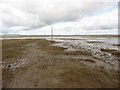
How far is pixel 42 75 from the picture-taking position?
11.9m

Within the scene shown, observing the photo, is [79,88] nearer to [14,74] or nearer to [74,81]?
[74,81]

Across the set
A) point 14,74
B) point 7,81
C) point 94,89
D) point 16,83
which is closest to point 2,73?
point 14,74

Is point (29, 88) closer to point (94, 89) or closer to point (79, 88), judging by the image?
point (79, 88)

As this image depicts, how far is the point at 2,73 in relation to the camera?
13523mm

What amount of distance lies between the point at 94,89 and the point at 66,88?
1804 mm

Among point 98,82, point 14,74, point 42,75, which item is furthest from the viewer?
point 14,74

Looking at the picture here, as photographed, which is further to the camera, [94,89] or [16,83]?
[16,83]

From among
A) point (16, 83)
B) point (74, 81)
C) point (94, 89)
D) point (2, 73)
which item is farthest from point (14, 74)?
point (94, 89)

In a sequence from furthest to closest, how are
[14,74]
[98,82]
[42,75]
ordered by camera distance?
1. [14,74]
2. [42,75]
3. [98,82]

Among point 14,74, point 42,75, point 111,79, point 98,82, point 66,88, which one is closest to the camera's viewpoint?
point 66,88

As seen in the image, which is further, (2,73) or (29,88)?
(2,73)

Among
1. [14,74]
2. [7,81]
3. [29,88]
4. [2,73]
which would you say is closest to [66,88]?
[29,88]

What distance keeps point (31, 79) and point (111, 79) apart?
20.5ft

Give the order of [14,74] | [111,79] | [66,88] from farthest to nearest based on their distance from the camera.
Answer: [14,74], [111,79], [66,88]
